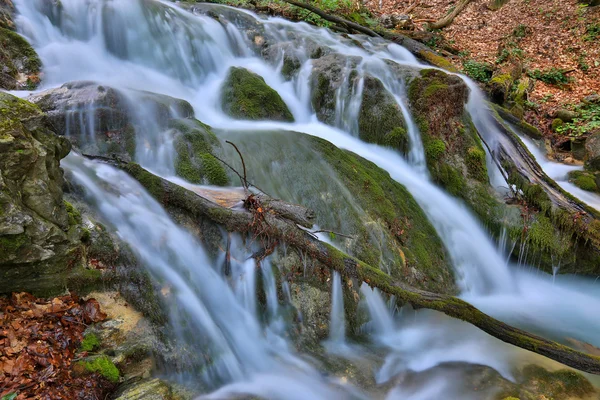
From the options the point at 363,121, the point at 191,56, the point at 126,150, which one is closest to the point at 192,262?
the point at 126,150

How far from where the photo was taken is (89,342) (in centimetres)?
308

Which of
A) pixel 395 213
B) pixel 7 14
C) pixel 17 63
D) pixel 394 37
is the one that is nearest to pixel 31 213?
pixel 395 213

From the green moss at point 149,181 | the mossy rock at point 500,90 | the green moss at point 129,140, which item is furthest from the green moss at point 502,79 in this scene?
the green moss at point 149,181

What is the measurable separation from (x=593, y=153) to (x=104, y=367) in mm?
9170

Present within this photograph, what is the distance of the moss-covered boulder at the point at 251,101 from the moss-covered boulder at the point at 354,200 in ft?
4.37

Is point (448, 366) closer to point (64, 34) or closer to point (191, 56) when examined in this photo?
point (191, 56)

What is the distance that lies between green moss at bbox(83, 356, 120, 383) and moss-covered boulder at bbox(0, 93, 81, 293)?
760mm

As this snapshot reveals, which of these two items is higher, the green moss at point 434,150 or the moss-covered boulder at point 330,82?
the moss-covered boulder at point 330,82

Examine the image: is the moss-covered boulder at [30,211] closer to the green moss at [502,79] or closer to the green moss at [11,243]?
the green moss at [11,243]

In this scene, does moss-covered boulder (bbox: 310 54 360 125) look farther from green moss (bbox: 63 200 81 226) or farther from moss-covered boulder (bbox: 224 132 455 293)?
green moss (bbox: 63 200 81 226)

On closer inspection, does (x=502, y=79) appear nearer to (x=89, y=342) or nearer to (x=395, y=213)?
(x=395, y=213)

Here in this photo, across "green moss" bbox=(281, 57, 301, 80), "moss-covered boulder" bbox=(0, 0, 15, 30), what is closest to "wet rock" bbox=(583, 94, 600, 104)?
"green moss" bbox=(281, 57, 301, 80)

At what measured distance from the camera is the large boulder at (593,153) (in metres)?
7.64

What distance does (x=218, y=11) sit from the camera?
437 inches
